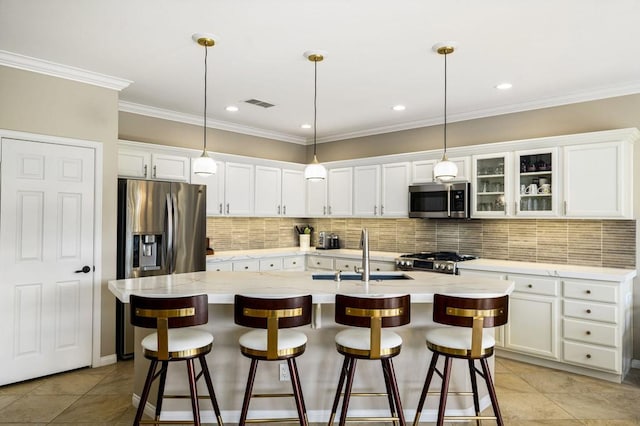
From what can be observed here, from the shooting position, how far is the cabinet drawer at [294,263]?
590 centimetres

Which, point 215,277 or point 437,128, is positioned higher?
point 437,128

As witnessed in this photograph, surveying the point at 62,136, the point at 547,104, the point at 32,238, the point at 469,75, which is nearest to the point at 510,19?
the point at 469,75

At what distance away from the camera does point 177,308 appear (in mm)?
2375

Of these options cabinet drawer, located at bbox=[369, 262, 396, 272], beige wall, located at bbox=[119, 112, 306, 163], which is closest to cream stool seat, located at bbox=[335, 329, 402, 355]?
cabinet drawer, located at bbox=[369, 262, 396, 272]

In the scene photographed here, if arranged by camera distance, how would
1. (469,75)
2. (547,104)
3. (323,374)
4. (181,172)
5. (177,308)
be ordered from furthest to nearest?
(181,172) → (547,104) → (469,75) → (323,374) → (177,308)

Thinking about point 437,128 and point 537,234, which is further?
point 437,128

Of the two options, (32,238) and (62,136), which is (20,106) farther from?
(32,238)

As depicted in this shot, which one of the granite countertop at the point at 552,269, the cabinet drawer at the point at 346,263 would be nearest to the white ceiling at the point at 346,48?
the granite countertop at the point at 552,269

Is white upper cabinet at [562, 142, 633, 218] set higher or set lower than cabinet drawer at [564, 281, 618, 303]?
higher

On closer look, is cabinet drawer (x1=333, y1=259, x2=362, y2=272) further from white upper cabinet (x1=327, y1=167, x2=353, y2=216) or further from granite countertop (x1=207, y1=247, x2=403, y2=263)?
white upper cabinet (x1=327, y1=167, x2=353, y2=216)

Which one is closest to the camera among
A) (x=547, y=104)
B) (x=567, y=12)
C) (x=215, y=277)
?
(x=567, y=12)

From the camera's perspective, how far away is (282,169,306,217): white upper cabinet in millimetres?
6219

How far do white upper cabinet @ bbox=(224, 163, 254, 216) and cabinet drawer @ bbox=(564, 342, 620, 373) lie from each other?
394 cm

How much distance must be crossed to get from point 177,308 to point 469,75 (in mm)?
3138
